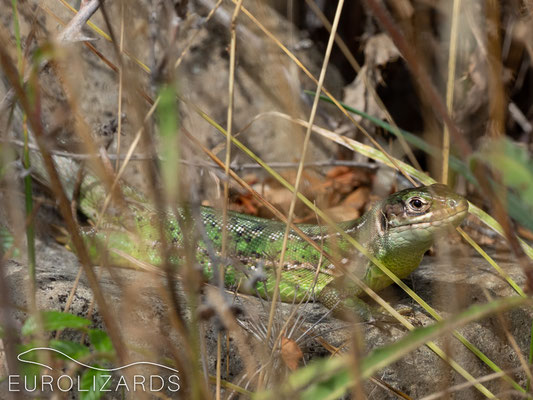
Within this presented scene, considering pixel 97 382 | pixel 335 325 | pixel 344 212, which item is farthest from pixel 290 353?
pixel 344 212

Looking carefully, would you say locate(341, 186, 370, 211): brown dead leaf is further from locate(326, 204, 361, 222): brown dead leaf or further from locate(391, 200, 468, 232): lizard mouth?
locate(391, 200, 468, 232): lizard mouth

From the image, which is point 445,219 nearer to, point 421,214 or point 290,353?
point 421,214

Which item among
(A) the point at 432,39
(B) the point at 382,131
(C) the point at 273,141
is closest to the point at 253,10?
(C) the point at 273,141

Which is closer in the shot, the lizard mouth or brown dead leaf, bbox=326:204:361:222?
the lizard mouth

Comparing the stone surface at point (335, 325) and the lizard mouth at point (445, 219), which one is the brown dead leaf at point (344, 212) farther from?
the lizard mouth at point (445, 219)

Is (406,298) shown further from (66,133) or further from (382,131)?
(66,133)

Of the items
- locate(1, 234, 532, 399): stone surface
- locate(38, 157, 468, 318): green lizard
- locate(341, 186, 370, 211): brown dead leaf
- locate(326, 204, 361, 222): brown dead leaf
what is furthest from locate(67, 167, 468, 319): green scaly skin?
locate(341, 186, 370, 211): brown dead leaf

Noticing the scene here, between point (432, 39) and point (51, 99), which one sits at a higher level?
point (432, 39)
